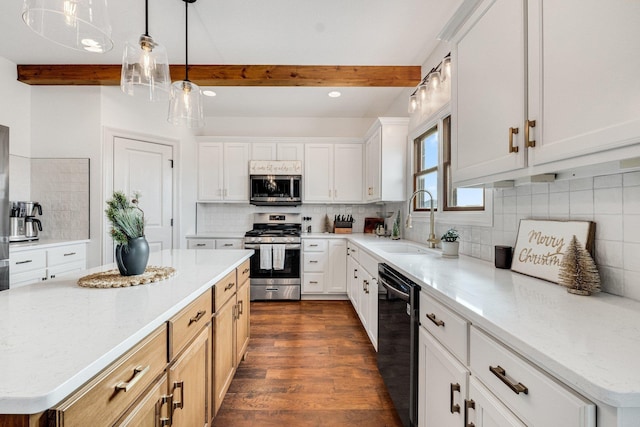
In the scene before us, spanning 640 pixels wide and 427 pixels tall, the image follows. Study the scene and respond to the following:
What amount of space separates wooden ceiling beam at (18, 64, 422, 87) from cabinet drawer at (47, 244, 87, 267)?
5.95 ft

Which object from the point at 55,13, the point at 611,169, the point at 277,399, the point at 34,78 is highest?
the point at 34,78

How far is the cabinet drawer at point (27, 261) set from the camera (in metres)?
2.45

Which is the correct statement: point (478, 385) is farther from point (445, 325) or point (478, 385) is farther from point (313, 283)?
Result: point (313, 283)

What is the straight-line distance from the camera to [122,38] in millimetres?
2559

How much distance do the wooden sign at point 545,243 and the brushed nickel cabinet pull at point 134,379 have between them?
165 cm

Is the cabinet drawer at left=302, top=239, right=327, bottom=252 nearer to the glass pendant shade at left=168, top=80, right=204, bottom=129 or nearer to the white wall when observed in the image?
the glass pendant shade at left=168, top=80, right=204, bottom=129

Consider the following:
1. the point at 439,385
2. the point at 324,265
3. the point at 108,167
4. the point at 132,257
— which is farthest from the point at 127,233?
the point at 324,265

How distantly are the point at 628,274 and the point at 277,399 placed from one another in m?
1.96

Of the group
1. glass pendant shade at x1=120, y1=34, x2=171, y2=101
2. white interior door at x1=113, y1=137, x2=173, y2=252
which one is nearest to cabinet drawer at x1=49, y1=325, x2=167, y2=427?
glass pendant shade at x1=120, y1=34, x2=171, y2=101

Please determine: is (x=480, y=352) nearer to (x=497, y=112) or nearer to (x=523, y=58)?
(x=497, y=112)

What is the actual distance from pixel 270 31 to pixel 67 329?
2480 millimetres

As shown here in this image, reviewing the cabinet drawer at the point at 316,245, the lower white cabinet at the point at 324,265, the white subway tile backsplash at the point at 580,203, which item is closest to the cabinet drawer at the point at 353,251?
the lower white cabinet at the point at 324,265

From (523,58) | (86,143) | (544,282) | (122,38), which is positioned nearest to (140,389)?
(544,282)

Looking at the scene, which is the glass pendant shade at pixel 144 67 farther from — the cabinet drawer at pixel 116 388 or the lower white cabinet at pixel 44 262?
the lower white cabinet at pixel 44 262
